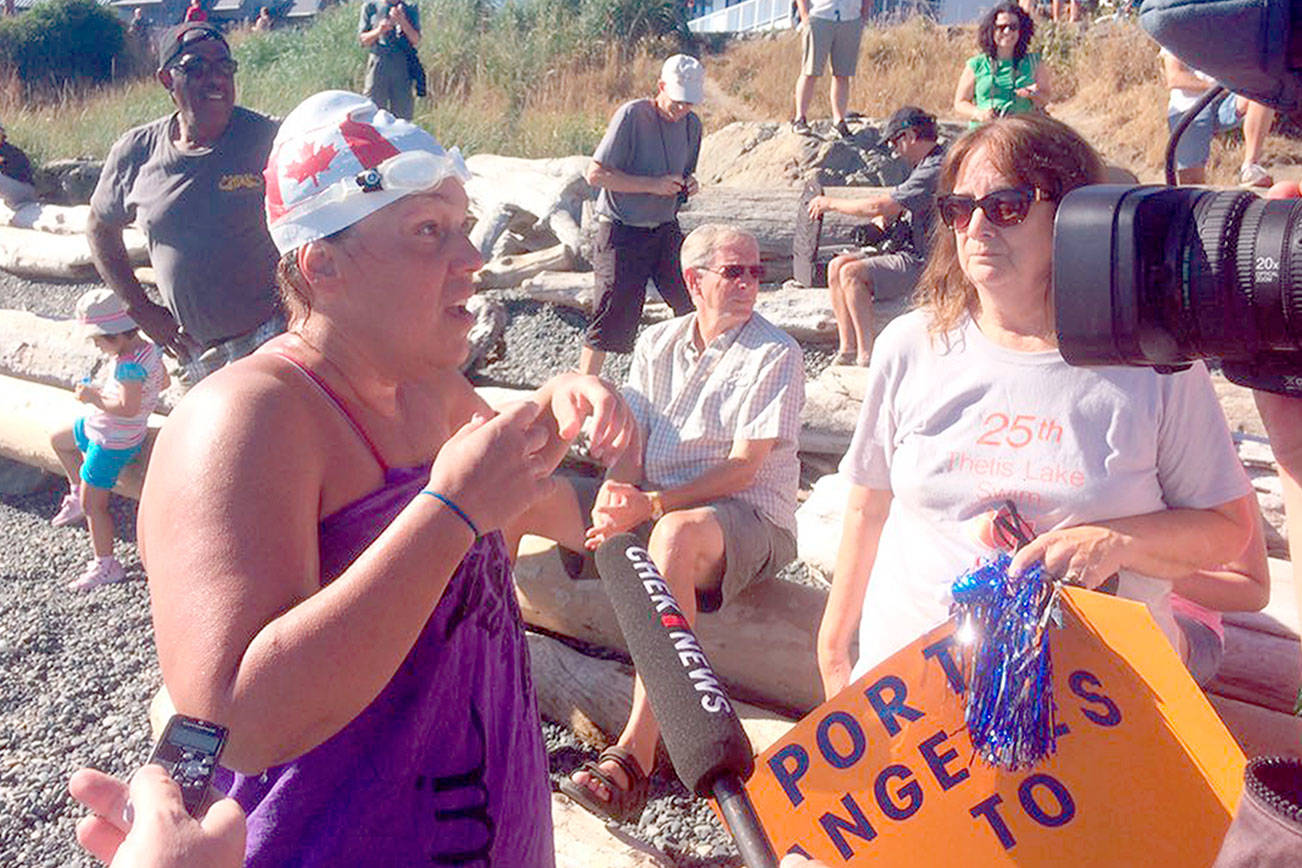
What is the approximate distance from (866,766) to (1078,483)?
2.11 feet

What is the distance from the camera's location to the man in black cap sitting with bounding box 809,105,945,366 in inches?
242

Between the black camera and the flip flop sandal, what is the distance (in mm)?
2233

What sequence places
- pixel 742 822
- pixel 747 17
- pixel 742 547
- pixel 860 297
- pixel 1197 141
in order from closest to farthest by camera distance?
1. pixel 742 822
2. pixel 742 547
3. pixel 860 297
4. pixel 1197 141
5. pixel 747 17

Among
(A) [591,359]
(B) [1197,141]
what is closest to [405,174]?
(A) [591,359]

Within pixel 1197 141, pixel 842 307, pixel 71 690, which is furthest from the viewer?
pixel 1197 141

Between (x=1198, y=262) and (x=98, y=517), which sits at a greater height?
(x=1198, y=262)

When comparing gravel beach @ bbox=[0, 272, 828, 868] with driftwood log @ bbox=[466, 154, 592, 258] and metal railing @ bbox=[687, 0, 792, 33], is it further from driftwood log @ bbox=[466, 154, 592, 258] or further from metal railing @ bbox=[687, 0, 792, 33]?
metal railing @ bbox=[687, 0, 792, 33]

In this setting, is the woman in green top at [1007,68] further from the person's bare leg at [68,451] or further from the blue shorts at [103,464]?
the person's bare leg at [68,451]

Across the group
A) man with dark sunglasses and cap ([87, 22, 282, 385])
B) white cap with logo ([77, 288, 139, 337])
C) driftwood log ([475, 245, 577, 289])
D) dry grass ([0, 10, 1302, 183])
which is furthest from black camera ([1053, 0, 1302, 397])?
dry grass ([0, 10, 1302, 183])

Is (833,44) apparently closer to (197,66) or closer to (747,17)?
(197,66)

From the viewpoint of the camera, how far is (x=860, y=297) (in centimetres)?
617

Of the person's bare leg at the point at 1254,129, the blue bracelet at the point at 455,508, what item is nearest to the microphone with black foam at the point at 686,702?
the blue bracelet at the point at 455,508

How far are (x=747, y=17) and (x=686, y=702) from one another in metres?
27.1

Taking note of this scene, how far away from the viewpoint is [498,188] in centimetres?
935
